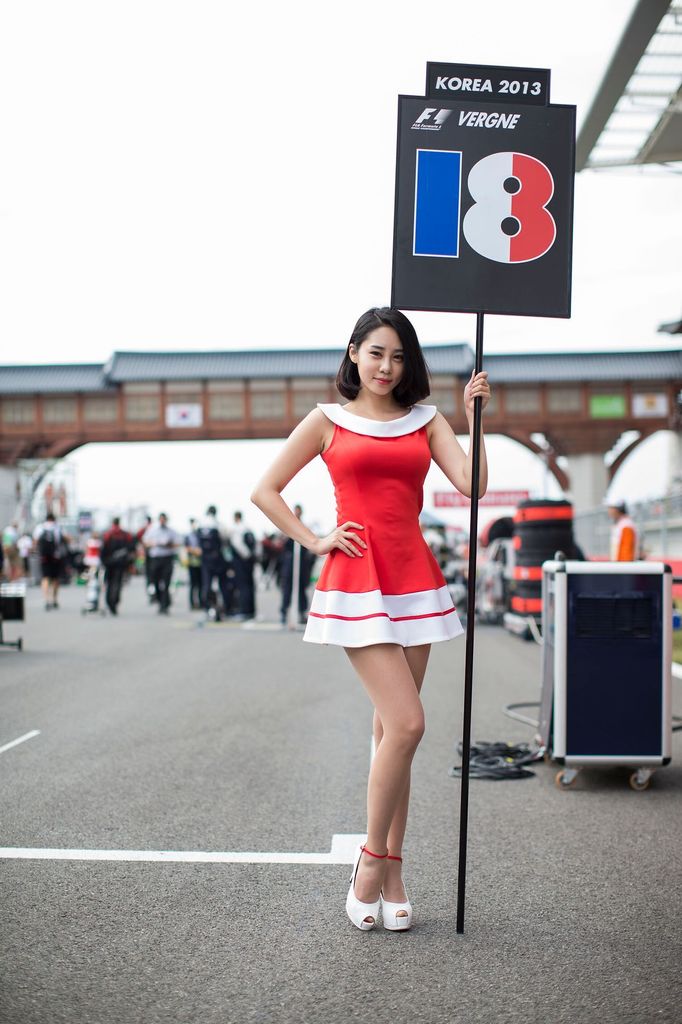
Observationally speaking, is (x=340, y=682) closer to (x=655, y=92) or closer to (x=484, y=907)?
(x=484, y=907)

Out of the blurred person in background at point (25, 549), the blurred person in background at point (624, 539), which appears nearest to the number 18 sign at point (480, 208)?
the blurred person in background at point (624, 539)

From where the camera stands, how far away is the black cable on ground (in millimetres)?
6461

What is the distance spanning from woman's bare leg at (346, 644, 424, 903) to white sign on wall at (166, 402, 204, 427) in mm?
45961

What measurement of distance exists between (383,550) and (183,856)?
1.77m

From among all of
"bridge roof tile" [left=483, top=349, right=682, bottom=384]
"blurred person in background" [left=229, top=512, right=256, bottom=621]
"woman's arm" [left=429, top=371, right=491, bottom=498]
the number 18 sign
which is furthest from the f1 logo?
"bridge roof tile" [left=483, top=349, right=682, bottom=384]

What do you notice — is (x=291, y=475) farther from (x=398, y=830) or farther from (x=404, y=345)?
(x=398, y=830)

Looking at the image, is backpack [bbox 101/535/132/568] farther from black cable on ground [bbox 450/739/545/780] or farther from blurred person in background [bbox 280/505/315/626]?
black cable on ground [bbox 450/739/545/780]

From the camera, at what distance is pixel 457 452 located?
A: 4020 mm

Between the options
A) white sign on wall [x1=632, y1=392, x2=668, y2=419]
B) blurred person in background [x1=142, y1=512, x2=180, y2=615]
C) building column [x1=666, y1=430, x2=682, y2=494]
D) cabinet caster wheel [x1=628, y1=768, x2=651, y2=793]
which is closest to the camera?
cabinet caster wheel [x1=628, y1=768, x2=651, y2=793]

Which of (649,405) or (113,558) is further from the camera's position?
(649,405)

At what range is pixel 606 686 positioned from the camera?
20.4 ft

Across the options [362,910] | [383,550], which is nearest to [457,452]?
[383,550]

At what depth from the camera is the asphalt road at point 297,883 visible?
3230 millimetres

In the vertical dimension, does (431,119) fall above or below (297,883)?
above
